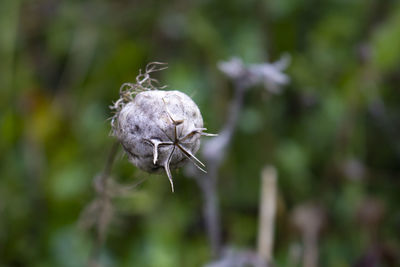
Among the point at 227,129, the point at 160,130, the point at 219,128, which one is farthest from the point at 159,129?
the point at 219,128

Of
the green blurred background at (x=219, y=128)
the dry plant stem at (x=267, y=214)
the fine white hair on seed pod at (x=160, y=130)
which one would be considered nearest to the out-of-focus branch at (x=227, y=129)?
the dry plant stem at (x=267, y=214)

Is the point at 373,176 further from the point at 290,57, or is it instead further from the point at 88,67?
the point at 88,67

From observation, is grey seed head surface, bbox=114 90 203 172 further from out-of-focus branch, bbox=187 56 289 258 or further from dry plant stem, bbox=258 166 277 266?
dry plant stem, bbox=258 166 277 266

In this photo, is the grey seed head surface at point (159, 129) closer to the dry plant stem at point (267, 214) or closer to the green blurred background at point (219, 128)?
the dry plant stem at point (267, 214)

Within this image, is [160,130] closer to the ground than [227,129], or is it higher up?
closer to the ground

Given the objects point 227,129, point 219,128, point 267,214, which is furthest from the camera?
point 219,128

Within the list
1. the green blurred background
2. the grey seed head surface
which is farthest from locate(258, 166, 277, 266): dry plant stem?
the grey seed head surface

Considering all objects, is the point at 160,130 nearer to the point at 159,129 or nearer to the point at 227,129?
the point at 159,129
